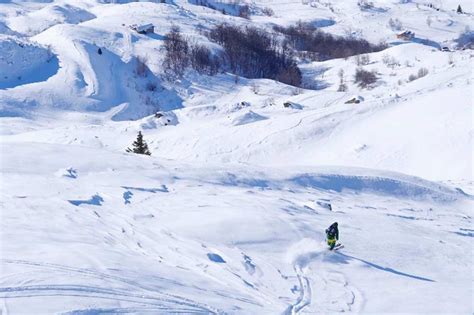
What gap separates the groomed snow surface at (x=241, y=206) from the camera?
727 cm

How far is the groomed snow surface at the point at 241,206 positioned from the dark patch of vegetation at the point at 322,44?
111ft

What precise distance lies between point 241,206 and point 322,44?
222 feet

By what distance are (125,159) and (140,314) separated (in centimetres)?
1025

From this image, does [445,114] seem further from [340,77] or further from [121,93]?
[340,77]

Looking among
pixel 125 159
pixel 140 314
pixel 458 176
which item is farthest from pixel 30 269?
pixel 458 176

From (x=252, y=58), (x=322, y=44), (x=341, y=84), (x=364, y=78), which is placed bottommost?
(x=341, y=84)

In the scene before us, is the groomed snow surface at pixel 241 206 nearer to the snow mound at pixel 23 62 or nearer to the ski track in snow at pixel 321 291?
the ski track in snow at pixel 321 291

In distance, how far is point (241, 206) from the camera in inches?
461

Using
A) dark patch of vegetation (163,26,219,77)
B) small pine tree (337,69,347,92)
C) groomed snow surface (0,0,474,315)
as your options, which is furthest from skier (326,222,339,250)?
small pine tree (337,69,347,92)

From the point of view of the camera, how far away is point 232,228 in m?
10.2

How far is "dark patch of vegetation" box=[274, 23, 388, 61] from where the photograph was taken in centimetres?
7286

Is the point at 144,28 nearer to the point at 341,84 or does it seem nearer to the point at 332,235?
the point at 341,84

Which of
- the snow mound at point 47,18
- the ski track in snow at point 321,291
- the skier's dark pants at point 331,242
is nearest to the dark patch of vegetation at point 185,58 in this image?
the snow mound at point 47,18

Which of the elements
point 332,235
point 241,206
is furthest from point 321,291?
point 241,206
